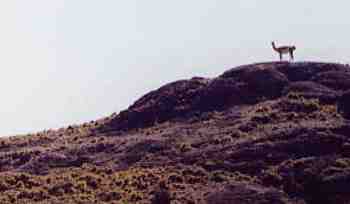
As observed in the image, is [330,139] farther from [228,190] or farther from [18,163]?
[18,163]

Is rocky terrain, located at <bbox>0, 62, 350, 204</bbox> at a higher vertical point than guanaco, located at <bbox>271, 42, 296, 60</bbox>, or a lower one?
lower

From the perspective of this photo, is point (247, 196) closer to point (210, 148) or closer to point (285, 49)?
point (210, 148)

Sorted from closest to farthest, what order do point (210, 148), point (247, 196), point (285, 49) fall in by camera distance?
point (247, 196)
point (210, 148)
point (285, 49)

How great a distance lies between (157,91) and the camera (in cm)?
6569

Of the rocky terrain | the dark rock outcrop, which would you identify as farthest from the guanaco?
the dark rock outcrop

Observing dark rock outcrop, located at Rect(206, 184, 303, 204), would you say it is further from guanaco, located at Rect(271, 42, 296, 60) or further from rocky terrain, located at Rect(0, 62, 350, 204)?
guanaco, located at Rect(271, 42, 296, 60)

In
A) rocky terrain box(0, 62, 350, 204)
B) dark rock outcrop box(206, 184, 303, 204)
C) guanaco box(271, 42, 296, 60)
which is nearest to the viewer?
dark rock outcrop box(206, 184, 303, 204)

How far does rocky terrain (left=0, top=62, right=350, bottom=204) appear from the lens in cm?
3997

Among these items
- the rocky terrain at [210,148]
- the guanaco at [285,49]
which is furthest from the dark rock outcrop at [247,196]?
the guanaco at [285,49]

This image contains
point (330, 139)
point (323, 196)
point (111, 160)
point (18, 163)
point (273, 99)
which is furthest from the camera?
point (273, 99)

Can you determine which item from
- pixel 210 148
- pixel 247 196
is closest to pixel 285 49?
pixel 210 148

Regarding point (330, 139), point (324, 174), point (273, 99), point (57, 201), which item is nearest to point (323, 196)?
point (324, 174)

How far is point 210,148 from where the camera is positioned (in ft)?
157

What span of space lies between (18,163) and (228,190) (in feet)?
62.8
